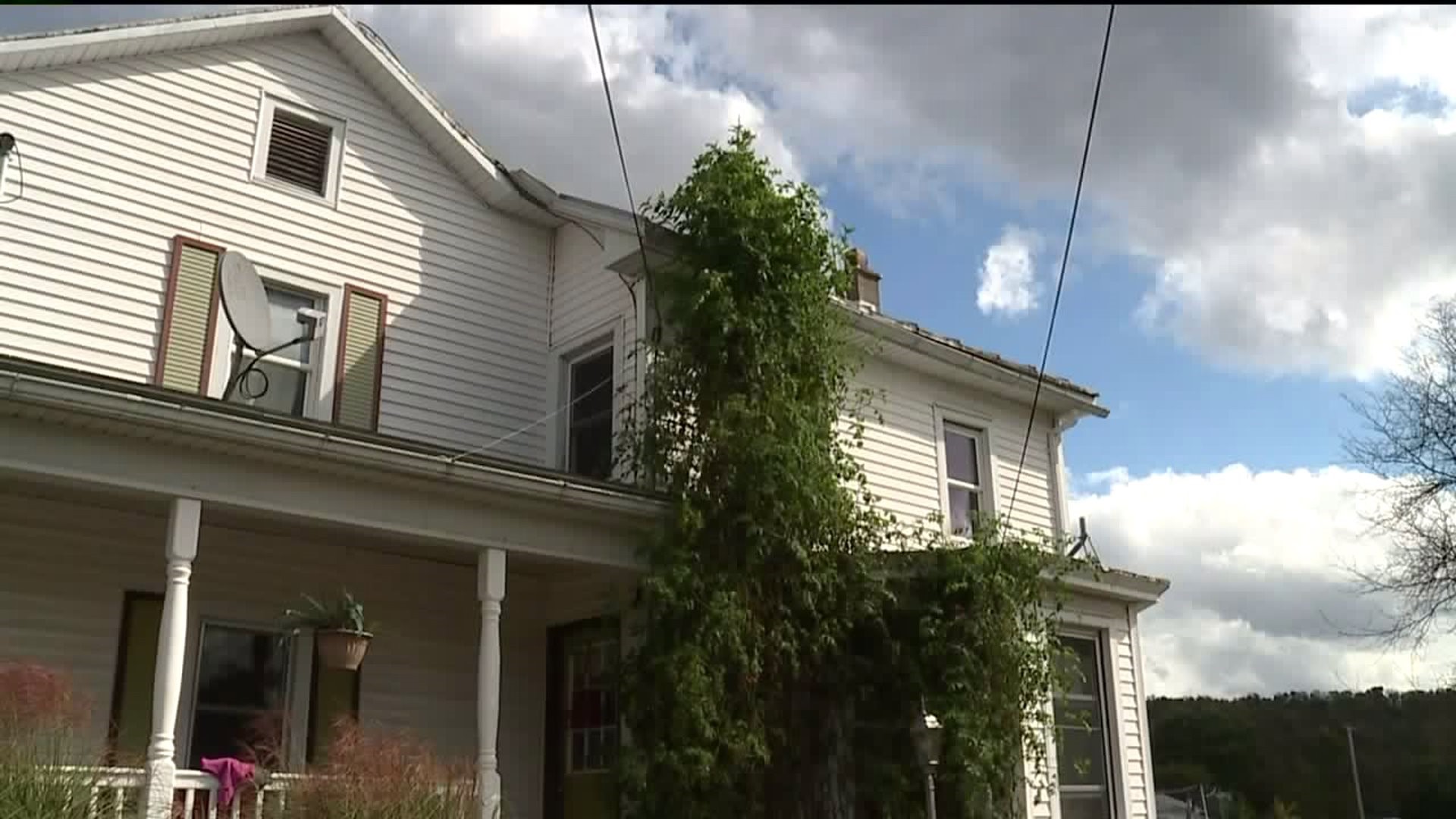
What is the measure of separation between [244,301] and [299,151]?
2.22 metres

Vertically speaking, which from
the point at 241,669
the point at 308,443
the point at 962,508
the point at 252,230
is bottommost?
the point at 241,669

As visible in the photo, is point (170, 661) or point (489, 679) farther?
point (489, 679)

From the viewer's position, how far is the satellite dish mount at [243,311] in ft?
32.2

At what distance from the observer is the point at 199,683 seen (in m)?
9.70

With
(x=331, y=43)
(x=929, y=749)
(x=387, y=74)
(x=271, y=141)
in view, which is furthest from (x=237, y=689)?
(x=331, y=43)

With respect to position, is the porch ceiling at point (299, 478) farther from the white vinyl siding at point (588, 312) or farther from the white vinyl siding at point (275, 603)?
the white vinyl siding at point (588, 312)

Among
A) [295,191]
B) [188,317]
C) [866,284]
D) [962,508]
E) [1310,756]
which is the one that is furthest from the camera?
[1310,756]

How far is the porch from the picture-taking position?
25.8 ft

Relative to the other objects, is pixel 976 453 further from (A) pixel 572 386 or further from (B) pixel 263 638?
(B) pixel 263 638

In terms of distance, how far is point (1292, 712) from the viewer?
44.0m

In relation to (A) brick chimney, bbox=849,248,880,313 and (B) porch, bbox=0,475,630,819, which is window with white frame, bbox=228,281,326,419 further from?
(A) brick chimney, bbox=849,248,880,313

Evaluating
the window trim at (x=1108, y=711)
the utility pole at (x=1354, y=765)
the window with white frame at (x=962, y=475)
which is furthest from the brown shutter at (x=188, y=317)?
the utility pole at (x=1354, y=765)

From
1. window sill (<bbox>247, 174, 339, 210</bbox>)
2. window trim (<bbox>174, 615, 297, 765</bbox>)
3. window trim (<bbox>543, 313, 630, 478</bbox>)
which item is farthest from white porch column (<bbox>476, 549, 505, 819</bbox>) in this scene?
window sill (<bbox>247, 174, 339, 210</bbox>)

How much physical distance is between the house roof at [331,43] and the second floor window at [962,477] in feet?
16.7
